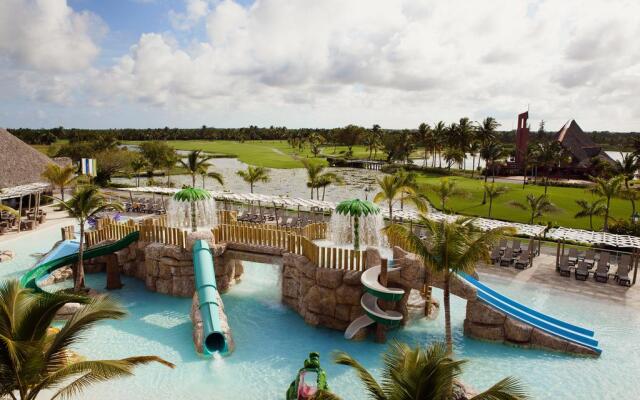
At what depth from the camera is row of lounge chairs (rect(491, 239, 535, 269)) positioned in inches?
773

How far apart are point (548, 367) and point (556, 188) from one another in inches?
1442

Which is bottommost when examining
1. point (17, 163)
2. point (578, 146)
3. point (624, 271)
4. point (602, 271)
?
point (602, 271)

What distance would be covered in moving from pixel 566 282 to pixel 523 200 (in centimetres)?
1960

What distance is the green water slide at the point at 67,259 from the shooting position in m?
16.3

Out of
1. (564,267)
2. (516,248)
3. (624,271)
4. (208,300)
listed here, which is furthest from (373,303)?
(624,271)

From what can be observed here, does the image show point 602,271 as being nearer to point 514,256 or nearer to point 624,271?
point 624,271

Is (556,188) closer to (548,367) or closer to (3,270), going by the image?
(548,367)

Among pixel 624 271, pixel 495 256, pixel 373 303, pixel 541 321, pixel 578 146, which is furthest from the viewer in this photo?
pixel 578 146

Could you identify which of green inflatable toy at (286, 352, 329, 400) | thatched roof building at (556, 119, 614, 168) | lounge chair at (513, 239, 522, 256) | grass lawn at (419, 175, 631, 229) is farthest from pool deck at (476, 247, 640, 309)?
thatched roof building at (556, 119, 614, 168)

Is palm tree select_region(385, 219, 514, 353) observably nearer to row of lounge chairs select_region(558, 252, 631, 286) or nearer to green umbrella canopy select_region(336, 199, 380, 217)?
green umbrella canopy select_region(336, 199, 380, 217)

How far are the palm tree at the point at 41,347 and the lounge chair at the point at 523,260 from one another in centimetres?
1690

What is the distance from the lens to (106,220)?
19734mm

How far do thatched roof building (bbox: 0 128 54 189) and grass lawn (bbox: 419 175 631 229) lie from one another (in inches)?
1262

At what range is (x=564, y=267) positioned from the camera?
1853cm
